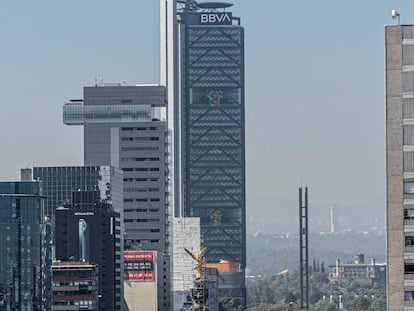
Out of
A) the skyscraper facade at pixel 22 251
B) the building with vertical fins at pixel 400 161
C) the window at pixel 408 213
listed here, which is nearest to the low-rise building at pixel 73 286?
the skyscraper facade at pixel 22 251

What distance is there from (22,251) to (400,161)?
117849 millimetres

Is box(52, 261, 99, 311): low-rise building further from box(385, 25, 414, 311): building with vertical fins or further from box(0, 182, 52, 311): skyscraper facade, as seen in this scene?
box(385, 25, 414, 311): building with vertical fins

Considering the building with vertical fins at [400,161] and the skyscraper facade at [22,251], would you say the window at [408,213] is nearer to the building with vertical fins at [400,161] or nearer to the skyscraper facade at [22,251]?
the building with vertical fins at [400,161]

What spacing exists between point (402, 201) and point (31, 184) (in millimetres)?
125430

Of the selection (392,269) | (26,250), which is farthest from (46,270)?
(392,269)

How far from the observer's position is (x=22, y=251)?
172000 mm

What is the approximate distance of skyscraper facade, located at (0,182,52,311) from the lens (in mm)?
170125

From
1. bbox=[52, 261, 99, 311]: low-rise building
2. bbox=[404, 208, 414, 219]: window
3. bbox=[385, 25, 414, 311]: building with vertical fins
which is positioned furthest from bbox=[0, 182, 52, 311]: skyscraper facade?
bbox=[404, 208, 414, 219]: window

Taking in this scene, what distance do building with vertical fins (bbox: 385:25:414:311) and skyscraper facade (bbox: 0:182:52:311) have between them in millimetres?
114736

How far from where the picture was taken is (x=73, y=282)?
188 metres

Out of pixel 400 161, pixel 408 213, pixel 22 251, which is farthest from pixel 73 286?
pixel 400 161

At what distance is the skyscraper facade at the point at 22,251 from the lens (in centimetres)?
17012

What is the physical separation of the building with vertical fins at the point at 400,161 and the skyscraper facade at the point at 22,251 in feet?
376

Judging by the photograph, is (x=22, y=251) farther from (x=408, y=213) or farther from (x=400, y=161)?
(x=400, y=161)
